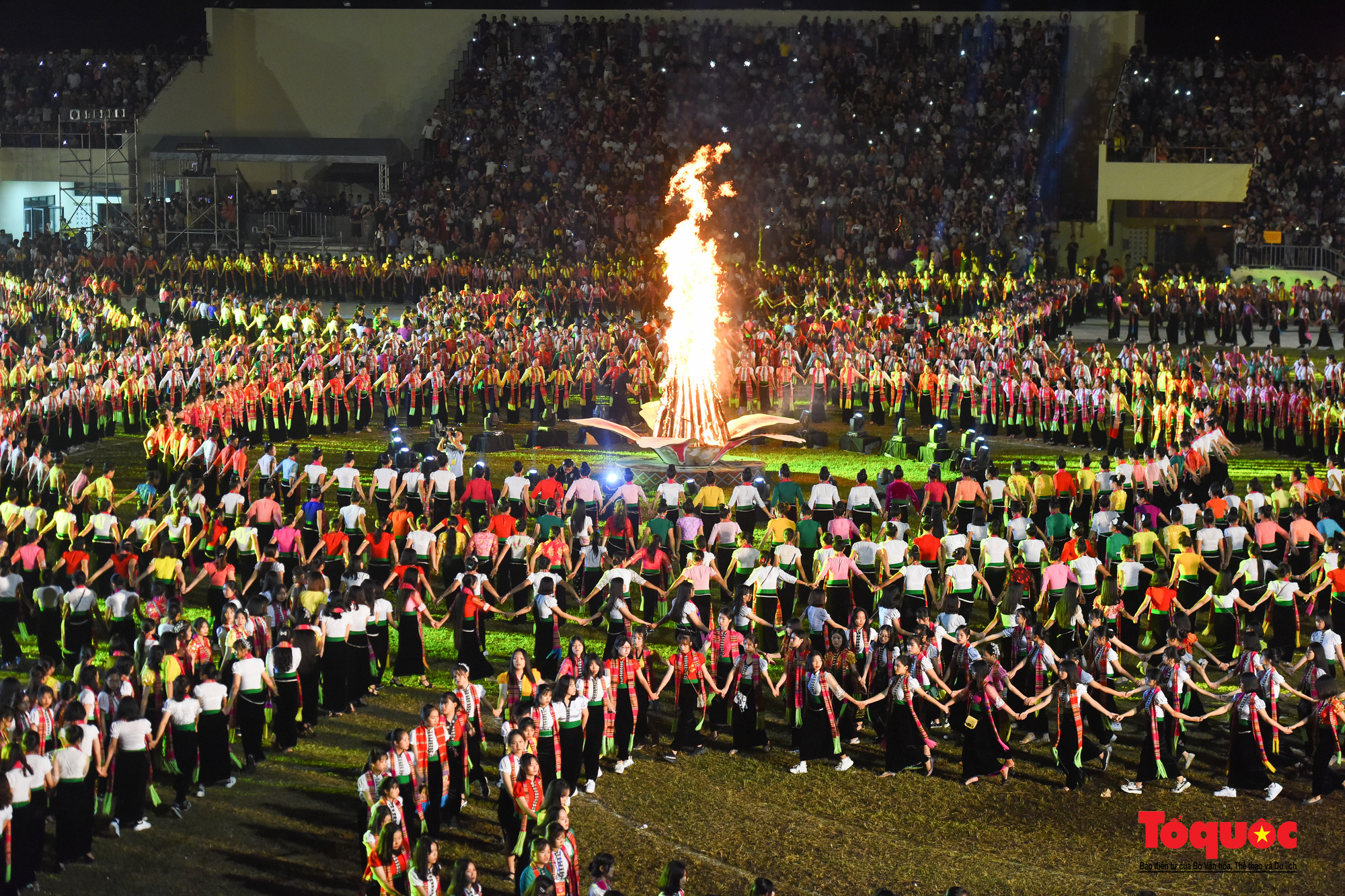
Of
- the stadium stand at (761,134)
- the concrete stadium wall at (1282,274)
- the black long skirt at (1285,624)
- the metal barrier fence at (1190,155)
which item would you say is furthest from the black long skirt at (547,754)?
the metal barrier fence at (1190,155)

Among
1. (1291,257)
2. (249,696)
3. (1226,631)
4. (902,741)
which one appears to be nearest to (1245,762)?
(902,741)

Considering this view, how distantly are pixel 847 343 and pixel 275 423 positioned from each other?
9913 millimetres

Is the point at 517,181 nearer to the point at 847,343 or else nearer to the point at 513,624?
the point at 847,343

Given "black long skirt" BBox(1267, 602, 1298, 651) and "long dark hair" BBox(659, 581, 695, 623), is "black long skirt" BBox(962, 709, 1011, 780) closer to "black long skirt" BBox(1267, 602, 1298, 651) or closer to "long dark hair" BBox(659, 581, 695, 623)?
"long dark hair" BBox(659, 581, 695, 623)

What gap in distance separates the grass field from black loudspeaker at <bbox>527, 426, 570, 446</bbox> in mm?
11469

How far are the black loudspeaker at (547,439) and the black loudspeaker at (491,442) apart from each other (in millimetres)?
330

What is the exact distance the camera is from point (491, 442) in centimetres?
2289

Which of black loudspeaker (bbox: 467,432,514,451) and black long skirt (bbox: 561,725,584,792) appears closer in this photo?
black long skirt (bbox: 561,725,584,792)

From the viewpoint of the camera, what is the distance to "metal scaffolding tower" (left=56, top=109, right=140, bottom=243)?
42594mm

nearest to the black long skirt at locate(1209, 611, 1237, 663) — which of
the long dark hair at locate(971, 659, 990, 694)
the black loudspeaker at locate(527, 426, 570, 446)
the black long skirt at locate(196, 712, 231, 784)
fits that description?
the long dark hair at locate(971, 659, 990, 694)

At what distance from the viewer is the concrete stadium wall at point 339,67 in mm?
46656

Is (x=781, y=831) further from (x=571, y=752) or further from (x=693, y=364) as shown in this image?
(x=693, y=364)

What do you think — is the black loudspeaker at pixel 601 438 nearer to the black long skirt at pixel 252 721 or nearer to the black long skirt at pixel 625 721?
the black long skirt at pixel 625 721

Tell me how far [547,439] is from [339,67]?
27778mm
